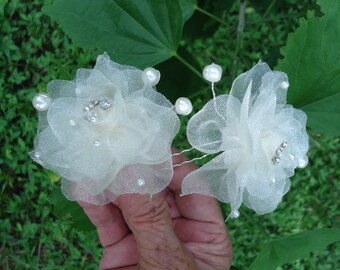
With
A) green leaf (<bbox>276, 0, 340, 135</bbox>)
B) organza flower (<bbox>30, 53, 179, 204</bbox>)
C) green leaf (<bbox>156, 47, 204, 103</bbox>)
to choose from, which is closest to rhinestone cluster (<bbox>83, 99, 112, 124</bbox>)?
organza flower (<bbox>30, 53, 179, 204</bbox>)

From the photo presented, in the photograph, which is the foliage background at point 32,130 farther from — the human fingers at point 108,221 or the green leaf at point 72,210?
the human fingers at point 108,221

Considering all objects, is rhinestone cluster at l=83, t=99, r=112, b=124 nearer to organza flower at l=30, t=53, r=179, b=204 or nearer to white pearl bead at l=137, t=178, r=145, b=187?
organza flower at l=30, t=53, r=179, b=204

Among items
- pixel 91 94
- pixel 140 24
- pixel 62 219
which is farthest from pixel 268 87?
pixel 62 219

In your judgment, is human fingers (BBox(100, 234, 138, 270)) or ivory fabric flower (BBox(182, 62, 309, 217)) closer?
ivory fabric flower (BBox(182, 62, 309, 217))

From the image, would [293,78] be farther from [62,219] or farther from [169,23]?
[62,219]

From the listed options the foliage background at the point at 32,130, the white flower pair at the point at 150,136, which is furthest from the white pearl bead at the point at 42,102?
the foliage background at the point at 32,130

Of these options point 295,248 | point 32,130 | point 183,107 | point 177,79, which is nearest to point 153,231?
point 183,107
